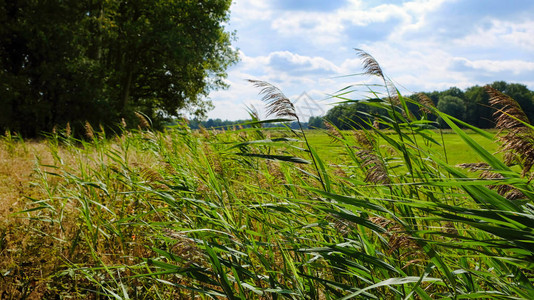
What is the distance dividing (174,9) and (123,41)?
3506 mm

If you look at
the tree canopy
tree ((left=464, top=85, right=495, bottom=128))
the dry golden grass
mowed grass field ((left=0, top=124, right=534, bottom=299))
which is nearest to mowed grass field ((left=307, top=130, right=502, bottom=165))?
mowed grass field ((left=0, top=124, right=534, bottom=299))

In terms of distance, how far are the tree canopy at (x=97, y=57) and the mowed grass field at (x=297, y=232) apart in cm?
1226

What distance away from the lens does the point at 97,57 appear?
18672mm

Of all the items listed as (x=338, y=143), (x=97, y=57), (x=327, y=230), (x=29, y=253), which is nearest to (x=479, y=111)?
(x=97, y=57)

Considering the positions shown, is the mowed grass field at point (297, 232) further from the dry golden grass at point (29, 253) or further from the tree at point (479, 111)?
the tree at point (479, 111)

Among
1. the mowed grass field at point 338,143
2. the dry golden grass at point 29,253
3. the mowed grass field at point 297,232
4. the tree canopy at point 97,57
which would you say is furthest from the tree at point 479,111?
the tree canopy at point 97,57

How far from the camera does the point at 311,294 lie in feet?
6.06

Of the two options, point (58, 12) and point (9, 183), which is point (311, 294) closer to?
point (9, 183)

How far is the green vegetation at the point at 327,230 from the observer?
1498 millimetres

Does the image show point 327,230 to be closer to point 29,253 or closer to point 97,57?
point 29,253

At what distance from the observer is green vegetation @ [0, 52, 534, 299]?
150 centimetres

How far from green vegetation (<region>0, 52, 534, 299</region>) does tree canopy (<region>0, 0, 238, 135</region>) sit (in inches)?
521

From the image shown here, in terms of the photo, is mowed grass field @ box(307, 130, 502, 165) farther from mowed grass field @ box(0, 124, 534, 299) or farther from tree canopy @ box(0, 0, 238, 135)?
tree canopy @ box(0, 0, 238, 135)

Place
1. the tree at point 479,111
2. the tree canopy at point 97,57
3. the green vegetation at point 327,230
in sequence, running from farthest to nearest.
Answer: the tree at point 479,111
the tree canopy at point 97,57
the green vegetation at point 327,230
